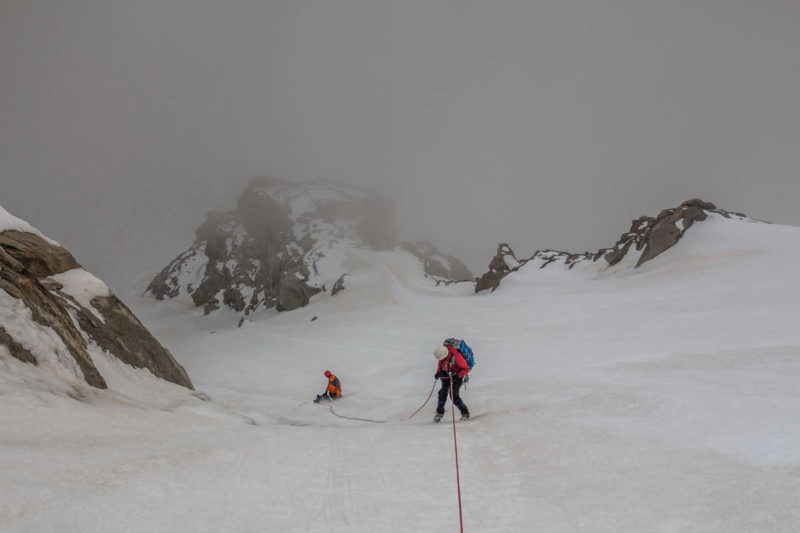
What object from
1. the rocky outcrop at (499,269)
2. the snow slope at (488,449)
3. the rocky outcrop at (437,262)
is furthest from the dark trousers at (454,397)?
the rocky outcrop at (437,262)

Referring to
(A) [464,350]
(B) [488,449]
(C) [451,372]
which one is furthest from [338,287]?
(B) [488,449]

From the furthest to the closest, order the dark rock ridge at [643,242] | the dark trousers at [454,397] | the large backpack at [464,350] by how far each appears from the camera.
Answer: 1. the dark rock ridge at [643,242]
2. the large backpack at [464,350]
3. the dark trousers at [454,397]

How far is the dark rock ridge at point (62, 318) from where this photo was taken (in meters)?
6.19

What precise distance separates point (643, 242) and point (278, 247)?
179ft

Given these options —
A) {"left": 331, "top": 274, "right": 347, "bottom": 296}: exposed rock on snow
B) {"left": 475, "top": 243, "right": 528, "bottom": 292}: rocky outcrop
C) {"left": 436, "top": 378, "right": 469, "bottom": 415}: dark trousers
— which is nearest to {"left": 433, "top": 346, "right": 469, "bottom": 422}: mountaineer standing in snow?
{"left": 436, "top": 378, "right": 469, "bottom": 415}: dark trousers

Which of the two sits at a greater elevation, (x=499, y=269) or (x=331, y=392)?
(x=499, y=269)

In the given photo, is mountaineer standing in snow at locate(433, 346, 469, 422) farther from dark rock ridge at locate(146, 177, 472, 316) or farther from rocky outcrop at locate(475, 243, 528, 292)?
dark rock ridge at locate(146, 177, 472, 316)

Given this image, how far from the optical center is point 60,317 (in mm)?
7207

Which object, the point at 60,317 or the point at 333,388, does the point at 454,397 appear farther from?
the point at 60,317

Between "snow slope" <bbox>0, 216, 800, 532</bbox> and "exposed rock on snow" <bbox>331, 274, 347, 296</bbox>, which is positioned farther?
"exposed rock on snow" <bbox>331, 274, 347, 296</bbox>

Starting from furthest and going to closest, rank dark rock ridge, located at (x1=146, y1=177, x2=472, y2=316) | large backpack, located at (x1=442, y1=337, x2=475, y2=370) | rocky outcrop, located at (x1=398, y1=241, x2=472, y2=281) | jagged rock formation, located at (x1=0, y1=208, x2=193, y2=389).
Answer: rocky outcrop, located at (x1=398, y1=241, x2=472, y2=281) → dark rock ridge, located at (x1=146, y1=177, x2=472, y2=316) → large backpack, located at (x1=442, y1=337, x2=475, y2=370) → jagged rock formation, located at (x1=0, y1=208, x2=193, y2=389)

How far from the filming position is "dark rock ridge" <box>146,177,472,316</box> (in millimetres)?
54750

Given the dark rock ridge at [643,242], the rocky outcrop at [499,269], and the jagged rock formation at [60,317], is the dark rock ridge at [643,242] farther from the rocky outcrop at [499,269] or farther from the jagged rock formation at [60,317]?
the jagged rock formation at [60,317]

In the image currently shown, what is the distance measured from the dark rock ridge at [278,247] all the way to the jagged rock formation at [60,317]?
33.1 meters
